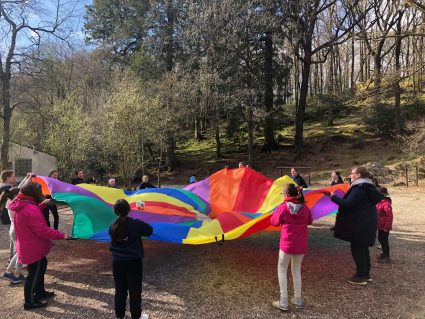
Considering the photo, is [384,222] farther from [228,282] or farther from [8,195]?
[8,195]

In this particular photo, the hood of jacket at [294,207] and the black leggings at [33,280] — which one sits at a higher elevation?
the hood of jacket at [294,207]

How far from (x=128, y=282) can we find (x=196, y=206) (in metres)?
4.41

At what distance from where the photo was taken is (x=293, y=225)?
14.4ft

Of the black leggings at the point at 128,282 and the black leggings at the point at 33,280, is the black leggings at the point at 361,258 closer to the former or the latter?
the black leggings at the point at 128,282

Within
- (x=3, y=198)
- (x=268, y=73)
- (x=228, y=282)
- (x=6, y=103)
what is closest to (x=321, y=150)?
(x=268, y=73)

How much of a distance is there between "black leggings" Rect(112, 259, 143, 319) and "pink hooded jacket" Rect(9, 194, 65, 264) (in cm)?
105

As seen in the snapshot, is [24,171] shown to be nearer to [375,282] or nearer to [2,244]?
[2,244]

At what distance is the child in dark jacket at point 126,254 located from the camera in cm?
389

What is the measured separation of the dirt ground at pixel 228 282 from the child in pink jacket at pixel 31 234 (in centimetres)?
33

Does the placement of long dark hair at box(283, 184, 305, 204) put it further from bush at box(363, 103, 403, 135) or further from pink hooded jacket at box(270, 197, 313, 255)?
bush at box(363, 103, 403, 135)

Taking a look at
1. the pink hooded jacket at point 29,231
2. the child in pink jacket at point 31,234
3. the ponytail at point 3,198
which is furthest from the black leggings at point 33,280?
the ponytail at point 3,198

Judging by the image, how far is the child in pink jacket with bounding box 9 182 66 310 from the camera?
176 inches

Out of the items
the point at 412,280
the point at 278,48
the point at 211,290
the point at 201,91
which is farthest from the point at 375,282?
the point at 278,48

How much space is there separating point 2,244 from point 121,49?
26.4m
